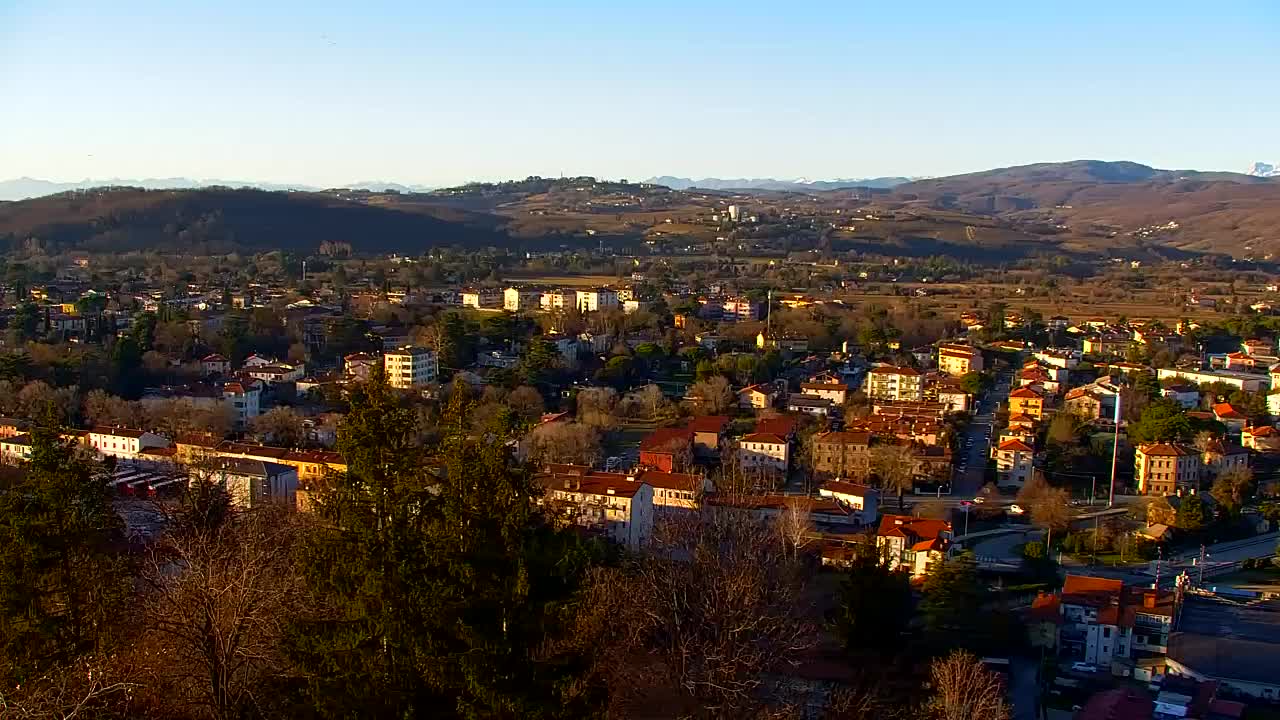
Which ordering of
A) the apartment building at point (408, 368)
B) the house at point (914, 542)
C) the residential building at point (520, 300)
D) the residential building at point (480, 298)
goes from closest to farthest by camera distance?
the house at point (914, 542), the apartment building at point (408, 368), the residential building at point (520, 300), the residential building at point (480, 298)

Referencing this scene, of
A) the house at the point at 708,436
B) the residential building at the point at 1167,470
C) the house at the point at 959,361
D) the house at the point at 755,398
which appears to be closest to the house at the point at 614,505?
the house at the point at 708,436

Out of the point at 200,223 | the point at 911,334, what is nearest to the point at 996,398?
the point at 911,334

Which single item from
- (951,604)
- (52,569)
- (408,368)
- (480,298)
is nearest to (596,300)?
(480,298)

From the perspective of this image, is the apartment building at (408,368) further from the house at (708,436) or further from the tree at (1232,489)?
the tree at (1232,489)

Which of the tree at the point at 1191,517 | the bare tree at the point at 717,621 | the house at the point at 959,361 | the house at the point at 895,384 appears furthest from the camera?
the house at the point at 959,361

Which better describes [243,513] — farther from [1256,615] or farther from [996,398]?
[996,398]

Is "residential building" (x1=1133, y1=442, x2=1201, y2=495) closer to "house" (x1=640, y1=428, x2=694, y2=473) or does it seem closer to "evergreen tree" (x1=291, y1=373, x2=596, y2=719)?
"house" (x1=640, y1=428, x2=694, y2=473)
